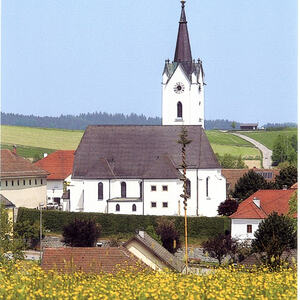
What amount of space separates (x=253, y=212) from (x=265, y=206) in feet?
7.50

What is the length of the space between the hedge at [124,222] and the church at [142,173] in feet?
25.9

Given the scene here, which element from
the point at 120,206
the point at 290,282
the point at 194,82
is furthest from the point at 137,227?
the point at 290,282

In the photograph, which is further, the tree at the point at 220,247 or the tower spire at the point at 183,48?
the tower spire at the point at 183,48

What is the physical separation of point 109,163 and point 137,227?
12844 millimetres

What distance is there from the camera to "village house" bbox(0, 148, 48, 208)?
67.5 m

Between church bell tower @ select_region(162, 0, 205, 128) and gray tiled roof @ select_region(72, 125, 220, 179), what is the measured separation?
26.4 feet

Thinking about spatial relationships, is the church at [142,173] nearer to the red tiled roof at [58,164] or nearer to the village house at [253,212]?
the village house at [253,212]

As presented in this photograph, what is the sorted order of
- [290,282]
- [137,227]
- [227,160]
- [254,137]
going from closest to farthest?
1. [290,282]
2. [137,227]
3. [227,160]
4. [254,137]

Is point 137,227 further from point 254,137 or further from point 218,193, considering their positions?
point 254,137

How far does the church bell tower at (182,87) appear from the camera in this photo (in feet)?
252

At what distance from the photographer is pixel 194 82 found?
253 feet

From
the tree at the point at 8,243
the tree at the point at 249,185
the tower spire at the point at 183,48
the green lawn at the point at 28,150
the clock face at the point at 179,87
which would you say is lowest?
the tree at the point at 8,243

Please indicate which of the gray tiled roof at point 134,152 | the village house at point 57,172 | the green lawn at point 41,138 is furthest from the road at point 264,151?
the gray tiled roof at point 134,152

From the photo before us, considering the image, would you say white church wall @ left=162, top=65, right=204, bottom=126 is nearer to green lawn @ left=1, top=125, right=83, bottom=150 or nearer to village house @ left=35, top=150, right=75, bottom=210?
village house @ left=35, top=150, right=75, bottom=210
